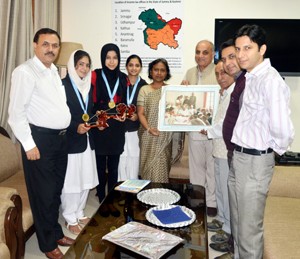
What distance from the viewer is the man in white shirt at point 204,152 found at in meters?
3.07

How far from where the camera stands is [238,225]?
198cm

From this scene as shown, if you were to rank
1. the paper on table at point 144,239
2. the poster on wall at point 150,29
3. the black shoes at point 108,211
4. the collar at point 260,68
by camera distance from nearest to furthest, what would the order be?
the paper on table at point 144,239 < the collar at point 260,68 < the black shoes at point 108,211 < the poster on wall at point 150,29

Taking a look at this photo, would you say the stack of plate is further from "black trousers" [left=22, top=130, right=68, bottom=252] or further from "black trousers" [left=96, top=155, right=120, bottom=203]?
"black trousers" [left=96, top=155, right=120, bottom=203]

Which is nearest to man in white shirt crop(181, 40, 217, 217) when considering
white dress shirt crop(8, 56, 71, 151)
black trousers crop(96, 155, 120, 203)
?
black trousers crop(96, 155, 120, 203)

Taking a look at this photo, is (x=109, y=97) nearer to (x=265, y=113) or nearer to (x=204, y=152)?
(x=204, y=152)

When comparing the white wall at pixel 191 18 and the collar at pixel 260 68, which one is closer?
the collar at pixel 260 68

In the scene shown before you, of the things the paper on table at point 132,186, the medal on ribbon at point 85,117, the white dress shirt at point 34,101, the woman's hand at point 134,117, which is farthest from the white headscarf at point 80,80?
the paper on table at point 132,186

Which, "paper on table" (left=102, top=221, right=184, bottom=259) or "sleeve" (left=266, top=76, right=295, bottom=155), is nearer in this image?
"paper on table" (left=102, top=221, right=184, bottom=259)

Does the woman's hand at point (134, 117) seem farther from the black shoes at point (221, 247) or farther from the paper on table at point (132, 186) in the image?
the black shoes at point (221, 247)

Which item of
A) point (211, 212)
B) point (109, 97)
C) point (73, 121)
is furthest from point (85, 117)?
point (211, 212)

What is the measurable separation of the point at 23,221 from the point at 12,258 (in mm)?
308

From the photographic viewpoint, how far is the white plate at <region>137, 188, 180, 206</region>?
2135 mm

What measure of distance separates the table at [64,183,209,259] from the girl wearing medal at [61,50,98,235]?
527 mm

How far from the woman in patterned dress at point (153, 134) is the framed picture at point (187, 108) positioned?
0.70 ft
